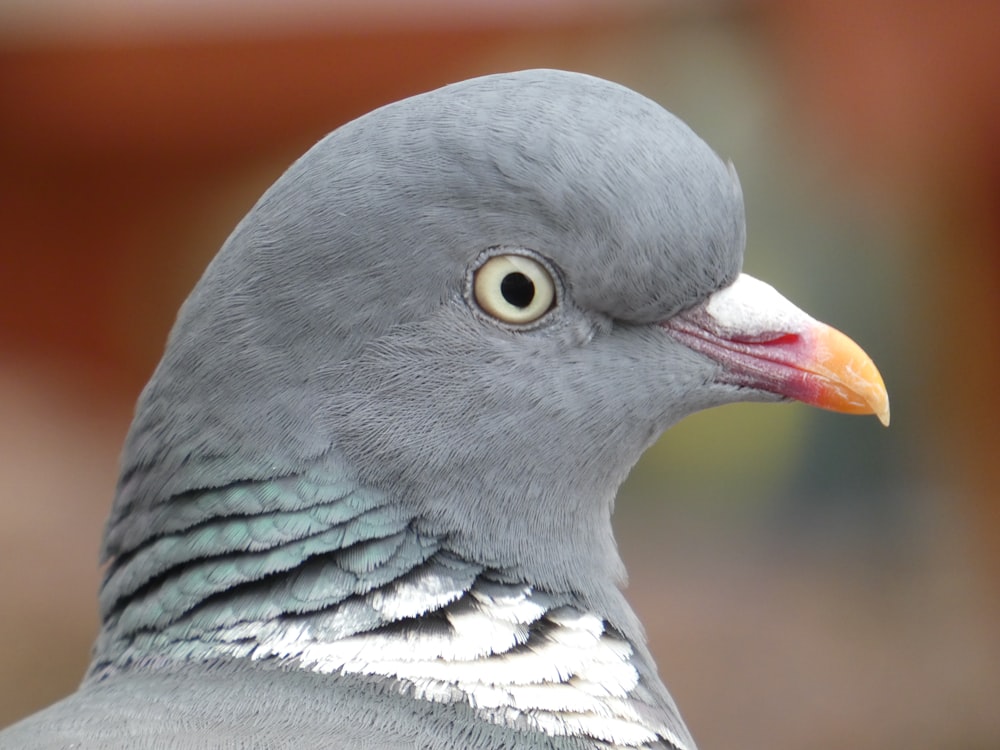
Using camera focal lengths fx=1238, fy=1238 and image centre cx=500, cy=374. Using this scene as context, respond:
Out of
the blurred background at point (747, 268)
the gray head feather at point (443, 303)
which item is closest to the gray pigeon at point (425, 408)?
the gray head feather at point (443, 303)

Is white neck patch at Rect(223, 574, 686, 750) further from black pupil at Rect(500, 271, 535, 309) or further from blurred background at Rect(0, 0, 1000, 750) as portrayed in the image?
blurred background at Rect(0, 0, 1000, 750)

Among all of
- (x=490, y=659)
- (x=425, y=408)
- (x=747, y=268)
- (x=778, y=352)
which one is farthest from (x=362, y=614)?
(x=747, y=268)

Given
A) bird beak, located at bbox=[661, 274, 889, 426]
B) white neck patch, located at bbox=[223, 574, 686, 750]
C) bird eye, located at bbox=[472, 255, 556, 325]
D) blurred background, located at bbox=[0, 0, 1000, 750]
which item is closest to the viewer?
white neck patch, located at bbox=[223, 574, 686, 750]

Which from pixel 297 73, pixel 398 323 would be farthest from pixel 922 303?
pixel 398 323

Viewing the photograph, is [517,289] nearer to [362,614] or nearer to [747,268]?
[362,614]

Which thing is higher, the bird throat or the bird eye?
the bird eye

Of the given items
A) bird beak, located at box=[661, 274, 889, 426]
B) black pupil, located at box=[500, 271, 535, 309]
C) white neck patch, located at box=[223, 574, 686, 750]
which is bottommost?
white neck patch, located at box=[223, 574, 686, 750]

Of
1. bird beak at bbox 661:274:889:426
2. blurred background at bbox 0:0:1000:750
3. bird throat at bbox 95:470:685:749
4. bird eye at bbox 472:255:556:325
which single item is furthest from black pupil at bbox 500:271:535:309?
blurred background at bbox 0:0:1000:750
